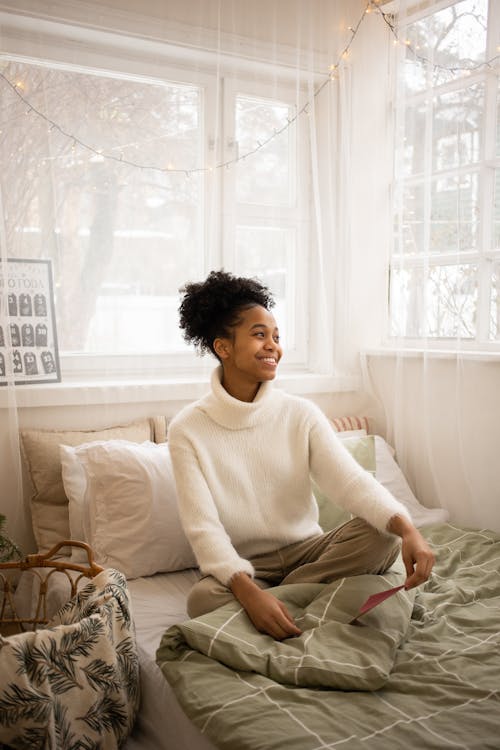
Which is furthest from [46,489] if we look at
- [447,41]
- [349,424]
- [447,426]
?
[447,41]

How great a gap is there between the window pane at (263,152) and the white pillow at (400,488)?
3.27ft

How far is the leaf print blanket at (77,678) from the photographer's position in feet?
3.94

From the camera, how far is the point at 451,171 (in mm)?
2416

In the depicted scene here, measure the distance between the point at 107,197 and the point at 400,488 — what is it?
4.86 feet

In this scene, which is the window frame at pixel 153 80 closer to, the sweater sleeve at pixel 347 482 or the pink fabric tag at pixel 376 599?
the sweater sleeve at pixel 347 482

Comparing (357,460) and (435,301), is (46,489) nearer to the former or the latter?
(357,460)

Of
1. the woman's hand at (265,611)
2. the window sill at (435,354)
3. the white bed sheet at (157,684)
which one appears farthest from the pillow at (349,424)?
the woman's hand at (265,611)

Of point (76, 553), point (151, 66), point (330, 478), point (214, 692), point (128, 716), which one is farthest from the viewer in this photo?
point (151, 66)

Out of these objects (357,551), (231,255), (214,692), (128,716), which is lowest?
(128,716)

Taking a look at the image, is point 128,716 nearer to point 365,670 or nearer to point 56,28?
point 365,670

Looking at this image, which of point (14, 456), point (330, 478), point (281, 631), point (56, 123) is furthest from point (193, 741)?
point (56, 123)

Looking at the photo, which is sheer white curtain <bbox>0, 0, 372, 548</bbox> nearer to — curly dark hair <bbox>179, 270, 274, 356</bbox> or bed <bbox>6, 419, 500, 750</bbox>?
bed <bbox>6, 419, 500, 750</bbox>

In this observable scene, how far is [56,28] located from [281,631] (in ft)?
6.61

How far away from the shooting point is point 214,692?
4.19 feet
